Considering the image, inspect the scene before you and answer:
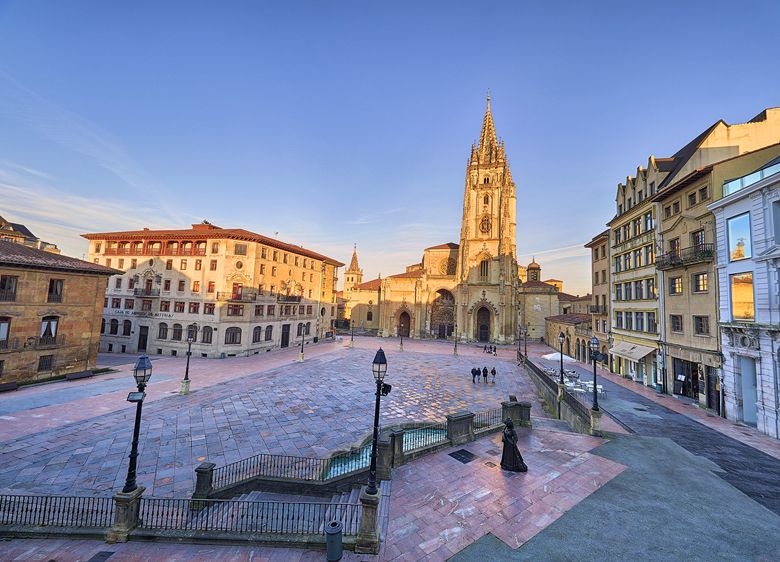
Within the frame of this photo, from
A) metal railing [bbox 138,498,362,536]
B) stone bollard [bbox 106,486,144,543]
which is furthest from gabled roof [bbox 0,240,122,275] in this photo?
stone bollard [bbox 106,486,144,543]

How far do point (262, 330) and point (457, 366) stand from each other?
2231 cm

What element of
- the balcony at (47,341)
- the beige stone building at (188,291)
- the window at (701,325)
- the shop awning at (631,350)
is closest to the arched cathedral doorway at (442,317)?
the beige stone building at (188,291)

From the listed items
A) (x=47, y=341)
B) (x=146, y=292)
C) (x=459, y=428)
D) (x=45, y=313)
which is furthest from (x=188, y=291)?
(x=459, y=428)

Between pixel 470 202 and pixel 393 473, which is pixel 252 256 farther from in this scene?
pixel 470 202

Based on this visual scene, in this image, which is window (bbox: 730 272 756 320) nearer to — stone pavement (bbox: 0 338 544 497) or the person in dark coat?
stone pavement (bbox: 0 338 544 497)

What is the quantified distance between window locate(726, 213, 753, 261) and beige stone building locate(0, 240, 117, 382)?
132 ft

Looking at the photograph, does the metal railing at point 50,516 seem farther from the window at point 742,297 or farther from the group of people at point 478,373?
the window at point 742,297

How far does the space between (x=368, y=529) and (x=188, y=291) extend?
1368 inches

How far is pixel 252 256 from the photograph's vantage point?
113ft

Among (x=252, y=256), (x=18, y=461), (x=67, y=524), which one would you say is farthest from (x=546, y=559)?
(x=252, y=256)

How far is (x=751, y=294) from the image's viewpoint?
48.1ft

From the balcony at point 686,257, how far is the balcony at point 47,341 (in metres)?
41.2

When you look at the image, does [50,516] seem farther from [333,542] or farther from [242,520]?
[333,542]

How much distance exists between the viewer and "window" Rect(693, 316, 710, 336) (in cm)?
1775
